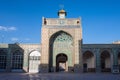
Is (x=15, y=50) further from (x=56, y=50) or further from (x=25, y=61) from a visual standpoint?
(x=56, y=50)

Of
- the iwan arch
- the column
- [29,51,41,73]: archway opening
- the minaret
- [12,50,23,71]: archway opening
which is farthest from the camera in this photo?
the minaret

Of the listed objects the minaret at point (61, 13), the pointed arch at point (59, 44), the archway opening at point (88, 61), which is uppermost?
the minaret at point (61, 13)

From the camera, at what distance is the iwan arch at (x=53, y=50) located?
111 feet

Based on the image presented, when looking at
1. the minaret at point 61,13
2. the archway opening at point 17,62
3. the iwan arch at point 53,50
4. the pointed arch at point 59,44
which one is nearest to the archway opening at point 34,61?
the iwan arch at point 53,50

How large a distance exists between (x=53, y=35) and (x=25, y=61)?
23.8 feet

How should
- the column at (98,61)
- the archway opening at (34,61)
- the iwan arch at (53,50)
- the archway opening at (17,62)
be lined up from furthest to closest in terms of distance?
the archway opening at (34,61) → the archway opening at (17,62) → the iwan arch at (53,50) → the column at (98,61)

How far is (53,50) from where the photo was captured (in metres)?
34.9

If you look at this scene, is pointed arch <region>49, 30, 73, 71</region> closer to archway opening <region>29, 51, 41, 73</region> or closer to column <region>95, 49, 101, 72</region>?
archway opening <region>29, 51, 41, 73</region>

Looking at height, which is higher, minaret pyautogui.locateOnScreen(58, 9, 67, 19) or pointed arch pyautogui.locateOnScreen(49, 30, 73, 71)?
minaret pyautogui.locateOnScreen(58, 9, 67, 19)

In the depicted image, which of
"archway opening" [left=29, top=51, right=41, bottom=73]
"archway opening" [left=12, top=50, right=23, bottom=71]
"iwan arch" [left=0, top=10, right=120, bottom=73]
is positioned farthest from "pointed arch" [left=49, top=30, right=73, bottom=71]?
"archway opening" [left=12, top=50, right=23, bottom=71]

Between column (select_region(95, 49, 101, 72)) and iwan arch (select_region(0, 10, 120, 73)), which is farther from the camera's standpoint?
iwan arch (select_region(0, 10, 120, 73))

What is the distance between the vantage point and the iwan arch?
33.8 m

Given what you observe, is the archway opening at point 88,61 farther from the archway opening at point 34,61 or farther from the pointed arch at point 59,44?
the archway opening at point 34,61

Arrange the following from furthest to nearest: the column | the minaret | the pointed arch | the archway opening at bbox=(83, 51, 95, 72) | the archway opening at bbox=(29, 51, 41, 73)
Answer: the archway opening at bbox=(83, 51, 95, 72) → the minaret → the archway opening at bbox=(29, 51, 41, 73) → the pointed arch → the column
